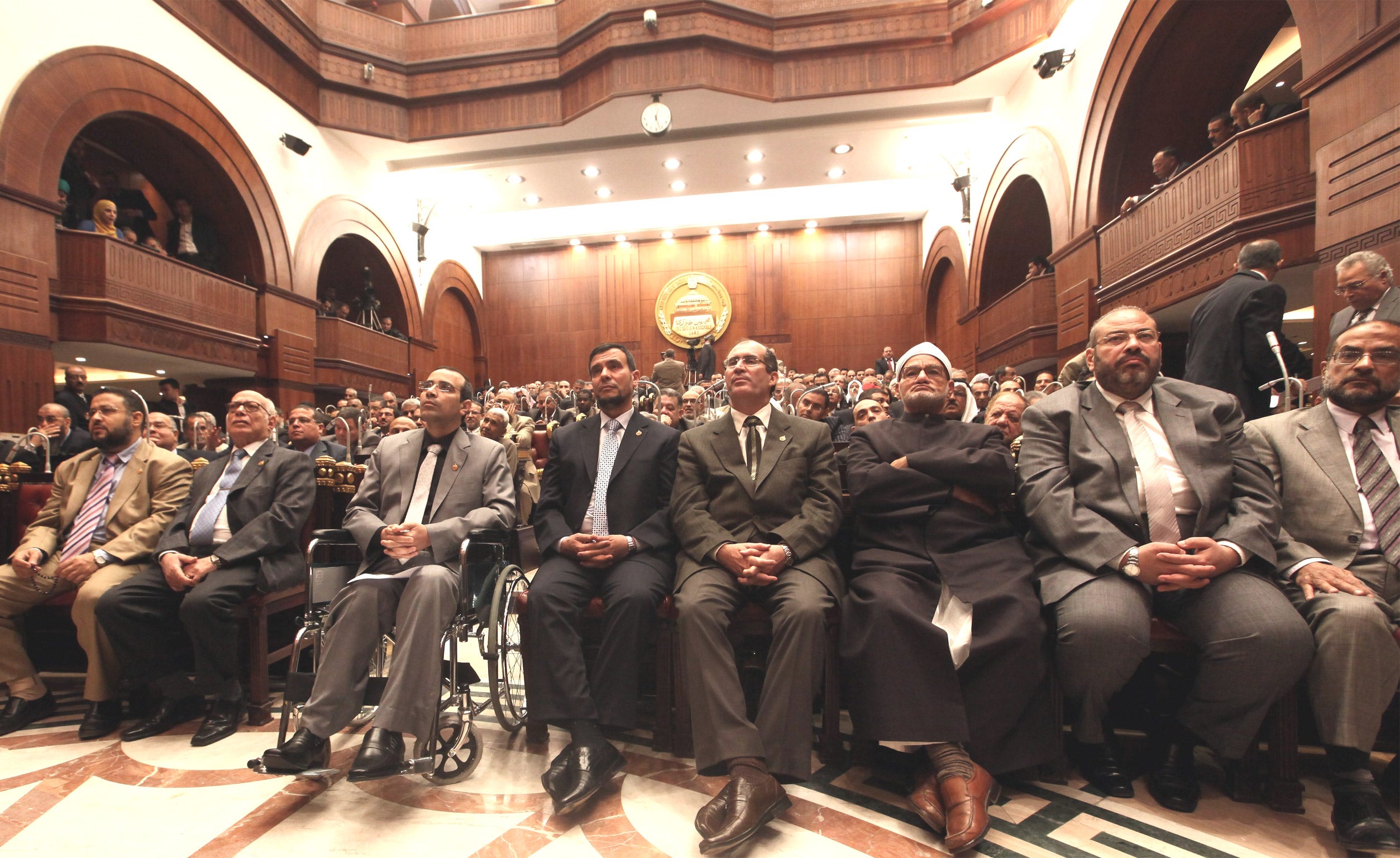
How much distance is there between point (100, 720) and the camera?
2.35 metres

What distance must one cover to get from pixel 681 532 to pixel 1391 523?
2.05 meters

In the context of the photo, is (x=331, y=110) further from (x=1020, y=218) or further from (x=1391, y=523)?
(x=1391, y=523)

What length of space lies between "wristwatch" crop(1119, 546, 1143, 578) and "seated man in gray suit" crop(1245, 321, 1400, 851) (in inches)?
16.7

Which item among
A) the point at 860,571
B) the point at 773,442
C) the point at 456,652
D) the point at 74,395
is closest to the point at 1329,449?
the point at 860,571

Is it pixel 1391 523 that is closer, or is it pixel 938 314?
pixel 1391 523

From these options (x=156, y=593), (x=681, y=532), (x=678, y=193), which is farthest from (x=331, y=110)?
(x=681, y=532)

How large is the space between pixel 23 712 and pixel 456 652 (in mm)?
1914

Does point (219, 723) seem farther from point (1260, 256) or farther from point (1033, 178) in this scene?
point (1033, 178)

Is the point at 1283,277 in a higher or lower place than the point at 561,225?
lower

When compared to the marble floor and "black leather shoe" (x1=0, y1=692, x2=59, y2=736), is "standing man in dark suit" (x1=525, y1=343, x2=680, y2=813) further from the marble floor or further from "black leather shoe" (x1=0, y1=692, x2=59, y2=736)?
"black leather shoe" (x1=0, y1=692, x2=59, y2=736)

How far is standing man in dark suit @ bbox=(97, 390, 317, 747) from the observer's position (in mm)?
2326

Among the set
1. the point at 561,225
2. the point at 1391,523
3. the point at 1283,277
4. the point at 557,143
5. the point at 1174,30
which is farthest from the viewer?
the point at 561,225

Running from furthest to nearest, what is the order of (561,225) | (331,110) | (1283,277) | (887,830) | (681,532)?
(561,225), (331,110), (1283,277), (681,532), (887,830)

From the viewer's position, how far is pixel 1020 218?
9.48m
